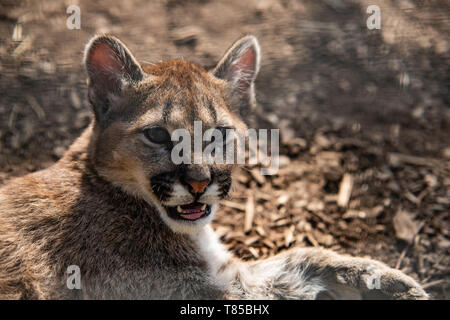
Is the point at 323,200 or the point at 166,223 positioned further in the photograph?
the point at 323,200

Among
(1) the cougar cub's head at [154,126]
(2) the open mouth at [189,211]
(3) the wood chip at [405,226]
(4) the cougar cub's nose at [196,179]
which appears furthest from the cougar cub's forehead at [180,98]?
(3) the wood chip at [405,226]

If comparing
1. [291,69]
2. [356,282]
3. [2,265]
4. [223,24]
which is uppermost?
[223,24]

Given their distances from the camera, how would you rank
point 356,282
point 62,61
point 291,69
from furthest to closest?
1. point 291,69
2. point 62,61
3. point 356,282

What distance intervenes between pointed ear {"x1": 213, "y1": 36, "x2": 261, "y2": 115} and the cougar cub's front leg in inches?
62.5

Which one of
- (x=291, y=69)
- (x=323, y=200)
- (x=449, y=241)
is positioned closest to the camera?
(x=449, y=241)

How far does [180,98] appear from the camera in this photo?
438 centimetres

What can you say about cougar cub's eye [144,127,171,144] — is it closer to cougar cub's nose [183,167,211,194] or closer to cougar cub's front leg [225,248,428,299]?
cougar cub's nose [183,167,211,194]

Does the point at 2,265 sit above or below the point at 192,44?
below

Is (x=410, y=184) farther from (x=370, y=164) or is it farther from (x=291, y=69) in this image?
(x=291, y=69)

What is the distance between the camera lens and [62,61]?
6.97m

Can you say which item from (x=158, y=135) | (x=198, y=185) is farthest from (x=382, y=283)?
(x=158, y=135)

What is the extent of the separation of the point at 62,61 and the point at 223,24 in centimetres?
260

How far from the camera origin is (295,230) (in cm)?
581

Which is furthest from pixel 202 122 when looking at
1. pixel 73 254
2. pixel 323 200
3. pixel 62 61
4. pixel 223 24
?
pixel 223 24
